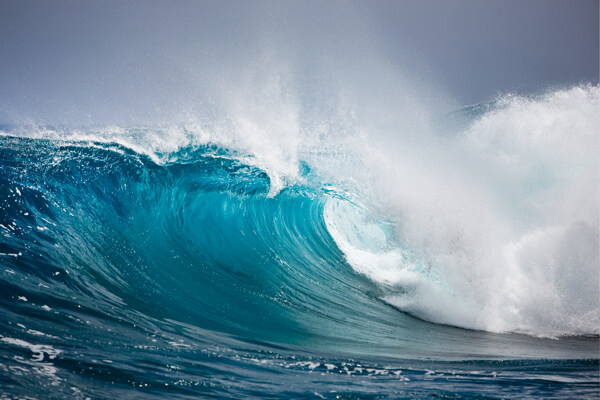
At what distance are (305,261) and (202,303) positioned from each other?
265 cm

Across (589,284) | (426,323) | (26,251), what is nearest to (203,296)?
(26,251)

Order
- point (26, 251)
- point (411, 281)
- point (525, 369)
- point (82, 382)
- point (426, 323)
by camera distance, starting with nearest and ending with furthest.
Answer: point (82, 382) → point (525, 369) → point (26, 251) → point (426, 323) → point (411, 281)

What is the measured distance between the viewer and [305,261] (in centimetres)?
620

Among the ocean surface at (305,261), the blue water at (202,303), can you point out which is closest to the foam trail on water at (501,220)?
the ocean surface at (305,261)

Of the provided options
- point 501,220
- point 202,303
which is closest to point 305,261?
point 202,303

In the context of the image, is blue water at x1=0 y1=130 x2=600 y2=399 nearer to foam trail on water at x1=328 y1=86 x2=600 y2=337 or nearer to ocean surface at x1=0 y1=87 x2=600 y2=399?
ocean surface at x1=0 y1=87 x2=600 y2=399

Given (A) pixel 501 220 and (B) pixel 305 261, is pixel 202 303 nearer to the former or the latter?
(B) pixel 305 261

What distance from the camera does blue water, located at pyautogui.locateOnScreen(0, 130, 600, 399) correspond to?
7.09 feet

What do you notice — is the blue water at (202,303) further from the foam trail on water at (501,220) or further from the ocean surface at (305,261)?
the foam trail on water at (501,220)

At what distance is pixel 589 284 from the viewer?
4883 mm

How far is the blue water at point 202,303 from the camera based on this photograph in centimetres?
216

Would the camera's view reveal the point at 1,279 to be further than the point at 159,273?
No

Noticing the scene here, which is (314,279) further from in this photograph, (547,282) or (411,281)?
(547,282)

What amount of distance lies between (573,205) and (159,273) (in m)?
6.13
